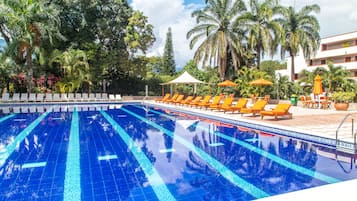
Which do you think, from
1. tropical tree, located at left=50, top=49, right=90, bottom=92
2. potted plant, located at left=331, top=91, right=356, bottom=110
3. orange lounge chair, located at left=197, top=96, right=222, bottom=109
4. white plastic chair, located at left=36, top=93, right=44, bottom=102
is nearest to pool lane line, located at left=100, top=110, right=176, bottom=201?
orange lounge chair, located at left=197, top=96, right=222, bottom=109

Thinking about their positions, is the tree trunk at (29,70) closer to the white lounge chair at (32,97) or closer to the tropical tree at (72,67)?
the white lounge chair at (32,97)

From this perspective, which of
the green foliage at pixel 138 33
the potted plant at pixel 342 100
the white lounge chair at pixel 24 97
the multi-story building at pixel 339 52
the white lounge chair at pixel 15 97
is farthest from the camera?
the multi-story building at pixel 339 52

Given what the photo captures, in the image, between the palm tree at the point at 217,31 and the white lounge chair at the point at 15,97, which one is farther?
the palm tree at the point at 217,31

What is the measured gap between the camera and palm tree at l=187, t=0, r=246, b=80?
23.3 metres

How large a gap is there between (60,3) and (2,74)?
835cm

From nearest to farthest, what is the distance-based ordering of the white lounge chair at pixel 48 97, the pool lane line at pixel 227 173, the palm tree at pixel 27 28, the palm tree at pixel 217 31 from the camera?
the pool lane line at pixel 227 173 < the palm tree at pixel 27 28 < the white lounge chair at pixel 48 97 < the palm tree at pixel 217 31

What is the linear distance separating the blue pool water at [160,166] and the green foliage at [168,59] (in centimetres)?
4521

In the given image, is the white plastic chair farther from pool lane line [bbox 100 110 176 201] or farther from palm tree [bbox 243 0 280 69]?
palm tree [bbox 243 0 280 69]

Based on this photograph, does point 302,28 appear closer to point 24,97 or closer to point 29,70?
point 29,70

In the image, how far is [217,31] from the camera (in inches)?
926

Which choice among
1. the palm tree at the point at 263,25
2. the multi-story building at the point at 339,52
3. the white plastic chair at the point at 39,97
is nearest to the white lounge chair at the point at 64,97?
the white plastic chair at the point at 39,97

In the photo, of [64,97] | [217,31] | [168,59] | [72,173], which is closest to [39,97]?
[64,97]

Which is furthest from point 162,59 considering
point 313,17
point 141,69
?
point 313,17

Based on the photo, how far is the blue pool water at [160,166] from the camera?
431cm
